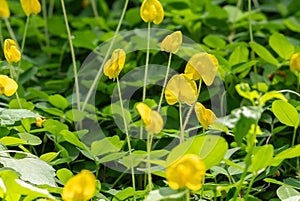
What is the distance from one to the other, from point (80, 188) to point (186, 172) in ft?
0.35

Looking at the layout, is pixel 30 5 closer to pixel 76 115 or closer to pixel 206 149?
pixel 76 115

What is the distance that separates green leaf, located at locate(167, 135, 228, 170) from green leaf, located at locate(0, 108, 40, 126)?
0.25 metres

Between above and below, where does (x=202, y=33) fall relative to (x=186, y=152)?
below

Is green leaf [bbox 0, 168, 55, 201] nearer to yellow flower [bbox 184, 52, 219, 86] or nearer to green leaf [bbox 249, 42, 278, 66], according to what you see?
yellow flower [bbox 184, 52, 219, 86]

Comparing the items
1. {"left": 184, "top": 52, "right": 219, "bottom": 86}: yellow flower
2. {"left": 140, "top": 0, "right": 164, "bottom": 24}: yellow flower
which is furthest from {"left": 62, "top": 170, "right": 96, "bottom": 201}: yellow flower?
{"left": 140, "top": 0, "right": 164, "bottom": 24}: yellow flower

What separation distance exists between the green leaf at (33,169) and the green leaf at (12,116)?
0.26 ft

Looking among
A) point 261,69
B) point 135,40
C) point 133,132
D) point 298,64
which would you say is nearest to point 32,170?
point 133,132

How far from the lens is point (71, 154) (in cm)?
95

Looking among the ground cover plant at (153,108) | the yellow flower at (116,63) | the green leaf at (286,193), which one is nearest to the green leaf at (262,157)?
the ground cover plant at (153,108)

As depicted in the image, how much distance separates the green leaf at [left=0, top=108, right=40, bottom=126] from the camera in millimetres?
857

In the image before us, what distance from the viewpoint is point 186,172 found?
1.96 ft

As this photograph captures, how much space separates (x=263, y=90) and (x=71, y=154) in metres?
0.40

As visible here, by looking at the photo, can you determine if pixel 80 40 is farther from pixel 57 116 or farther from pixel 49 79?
pixel 57 116

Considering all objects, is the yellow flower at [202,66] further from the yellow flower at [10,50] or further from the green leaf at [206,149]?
the yellow flower at [10,50]
